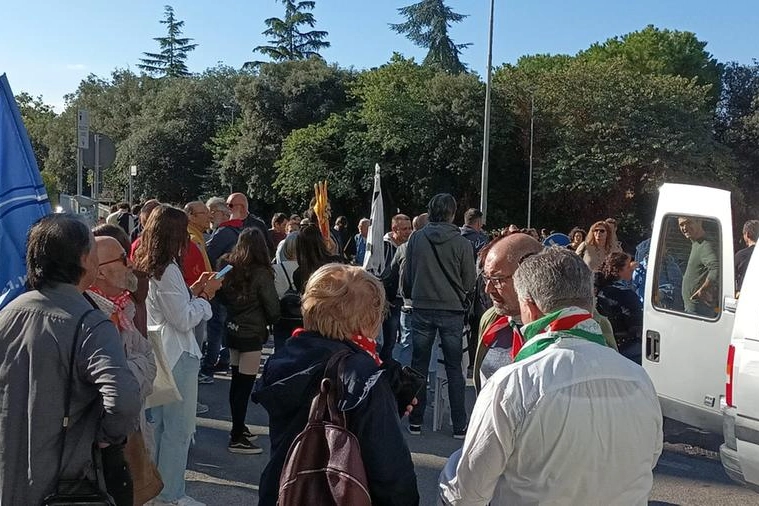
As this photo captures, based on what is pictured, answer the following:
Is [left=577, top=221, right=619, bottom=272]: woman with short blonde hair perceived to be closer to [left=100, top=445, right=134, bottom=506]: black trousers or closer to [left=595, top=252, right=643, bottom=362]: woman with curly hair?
[left=595, top=252, right=643, bottom=362]: woman with curly hair

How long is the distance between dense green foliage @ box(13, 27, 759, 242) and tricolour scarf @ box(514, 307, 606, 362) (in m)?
29.1

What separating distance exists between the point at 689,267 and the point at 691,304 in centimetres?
29

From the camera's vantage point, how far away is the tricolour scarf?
2262 mm

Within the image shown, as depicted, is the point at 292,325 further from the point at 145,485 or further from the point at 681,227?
the point at 681,227

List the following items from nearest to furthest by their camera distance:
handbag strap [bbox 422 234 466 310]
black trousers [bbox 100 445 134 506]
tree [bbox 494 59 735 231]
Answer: black trousers [bbox 100 445 134 506], handbag strap [bbox 422 234 466 310], tree [bbox 494 59 735 231]

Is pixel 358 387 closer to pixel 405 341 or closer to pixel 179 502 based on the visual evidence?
pixel 179 502

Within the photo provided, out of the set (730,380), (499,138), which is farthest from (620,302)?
(499,138)

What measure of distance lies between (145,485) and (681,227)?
4.36 meters

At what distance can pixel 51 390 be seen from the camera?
8.66ft

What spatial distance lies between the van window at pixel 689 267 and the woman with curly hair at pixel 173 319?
11.1 ft

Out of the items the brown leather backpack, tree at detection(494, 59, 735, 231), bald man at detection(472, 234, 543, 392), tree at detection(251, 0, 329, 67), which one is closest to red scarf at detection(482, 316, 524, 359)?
bald man at detection(472, 234, 543, 392)

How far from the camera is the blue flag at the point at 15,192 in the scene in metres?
3.37

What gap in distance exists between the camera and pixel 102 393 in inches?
104

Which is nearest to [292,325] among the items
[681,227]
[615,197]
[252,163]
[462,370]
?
[462,370]
